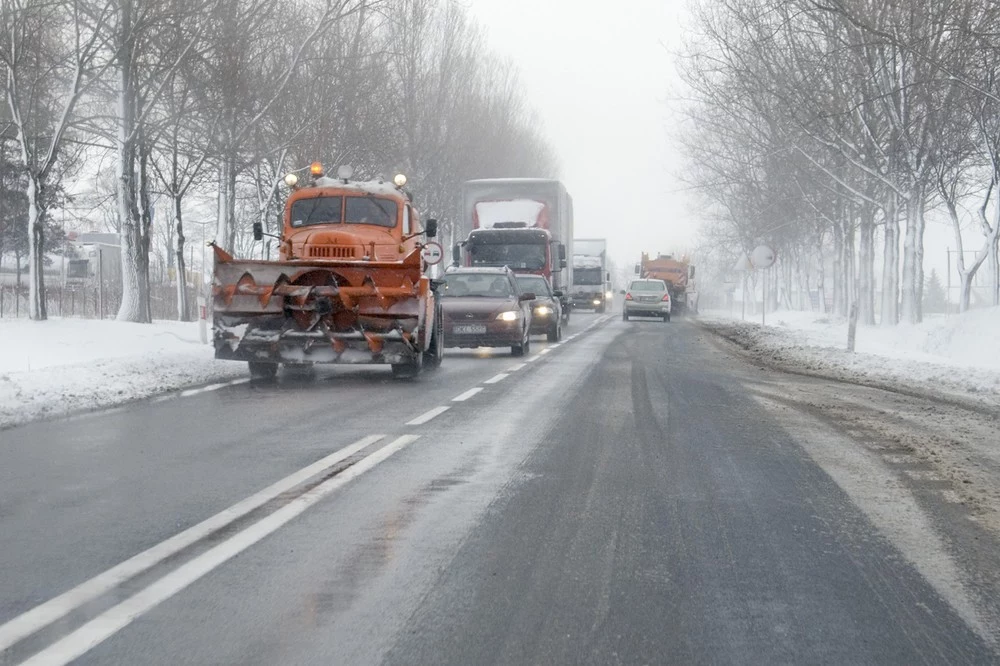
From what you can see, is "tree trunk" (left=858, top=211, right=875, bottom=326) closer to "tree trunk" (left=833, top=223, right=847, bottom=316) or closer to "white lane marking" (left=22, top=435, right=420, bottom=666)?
"tree trunk" (left=833, top=223, right=847, bottom=316)

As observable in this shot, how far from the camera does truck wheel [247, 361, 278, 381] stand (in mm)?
16266

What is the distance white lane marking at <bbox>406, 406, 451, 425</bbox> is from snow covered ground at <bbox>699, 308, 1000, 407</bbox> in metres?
6.00

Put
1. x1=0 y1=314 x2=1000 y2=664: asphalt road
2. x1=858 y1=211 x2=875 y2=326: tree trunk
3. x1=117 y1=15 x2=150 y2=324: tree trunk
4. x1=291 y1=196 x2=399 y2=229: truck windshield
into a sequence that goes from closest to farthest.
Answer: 1. x1=0 y1=314 x2=1000 y2=664: asphalt road
2. x1=291 y1=196 x2=399 y2=229: truck windshield
3. x1=117 y1=15 x2=150 y2=324: tree trunk
4. x1=858 y1=211 x2=875 y2=326: tree trunk

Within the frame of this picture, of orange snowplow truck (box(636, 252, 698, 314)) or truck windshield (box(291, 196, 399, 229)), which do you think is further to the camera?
orange snowplow truck (box(636, 252, 698, 314))

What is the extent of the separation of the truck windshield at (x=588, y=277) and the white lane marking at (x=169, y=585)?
2114 inches

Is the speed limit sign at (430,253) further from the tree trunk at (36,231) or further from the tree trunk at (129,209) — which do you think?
the tree trunk at (36,231)

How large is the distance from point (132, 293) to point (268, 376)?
12.8m

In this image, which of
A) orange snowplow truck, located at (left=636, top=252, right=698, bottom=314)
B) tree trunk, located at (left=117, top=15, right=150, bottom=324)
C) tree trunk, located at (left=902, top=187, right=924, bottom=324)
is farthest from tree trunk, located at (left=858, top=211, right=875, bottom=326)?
tree trunk, located at (left=117, top=15, right=150, bottom=324)

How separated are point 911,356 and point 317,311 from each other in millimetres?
13161

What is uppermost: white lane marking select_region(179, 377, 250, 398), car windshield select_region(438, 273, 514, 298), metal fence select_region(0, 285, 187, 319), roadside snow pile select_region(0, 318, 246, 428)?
car windshield select_region(438, 273, 514, 298)

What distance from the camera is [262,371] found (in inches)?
645

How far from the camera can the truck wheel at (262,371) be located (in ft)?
53.4

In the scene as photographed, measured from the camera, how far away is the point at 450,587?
494 centimetres

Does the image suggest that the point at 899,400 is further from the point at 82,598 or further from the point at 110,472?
the point at 82,598
